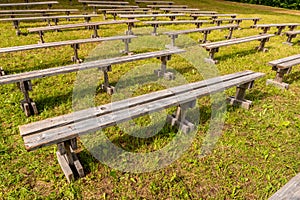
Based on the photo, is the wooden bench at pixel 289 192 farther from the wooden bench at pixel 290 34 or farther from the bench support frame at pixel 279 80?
the wooden bench at pixel 290 34

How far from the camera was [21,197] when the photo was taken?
2266mm

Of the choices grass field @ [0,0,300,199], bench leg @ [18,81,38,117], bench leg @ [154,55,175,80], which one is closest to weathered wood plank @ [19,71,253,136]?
grass field @ [0,0,300,199]

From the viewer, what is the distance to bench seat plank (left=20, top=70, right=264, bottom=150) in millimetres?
2066

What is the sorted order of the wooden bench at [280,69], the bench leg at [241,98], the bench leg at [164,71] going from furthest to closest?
the bench leg at [164,71] < the wooden bench at [280,69] < the bench leg at [241,98]

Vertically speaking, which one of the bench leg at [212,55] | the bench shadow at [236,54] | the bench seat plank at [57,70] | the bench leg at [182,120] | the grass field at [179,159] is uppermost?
the bench seat plank at [57,70]

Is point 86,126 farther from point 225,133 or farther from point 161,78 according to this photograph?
point 161,78

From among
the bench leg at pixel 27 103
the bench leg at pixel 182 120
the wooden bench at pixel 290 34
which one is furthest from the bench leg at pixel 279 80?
the bench leg at pixel 27 103

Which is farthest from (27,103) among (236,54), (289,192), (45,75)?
(236,54)

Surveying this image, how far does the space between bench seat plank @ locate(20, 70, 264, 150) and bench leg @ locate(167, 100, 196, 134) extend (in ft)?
0.54

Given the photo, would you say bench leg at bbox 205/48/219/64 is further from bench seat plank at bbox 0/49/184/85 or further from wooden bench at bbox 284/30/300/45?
wooden bench at bbox 284/30/300/45

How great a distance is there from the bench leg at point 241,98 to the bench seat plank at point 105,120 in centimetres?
56

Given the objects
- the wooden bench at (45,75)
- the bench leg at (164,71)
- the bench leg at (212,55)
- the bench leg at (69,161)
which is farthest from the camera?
the bench leg at (212,55)

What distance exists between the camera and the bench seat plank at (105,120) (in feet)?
6.78

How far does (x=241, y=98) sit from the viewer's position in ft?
13.0
